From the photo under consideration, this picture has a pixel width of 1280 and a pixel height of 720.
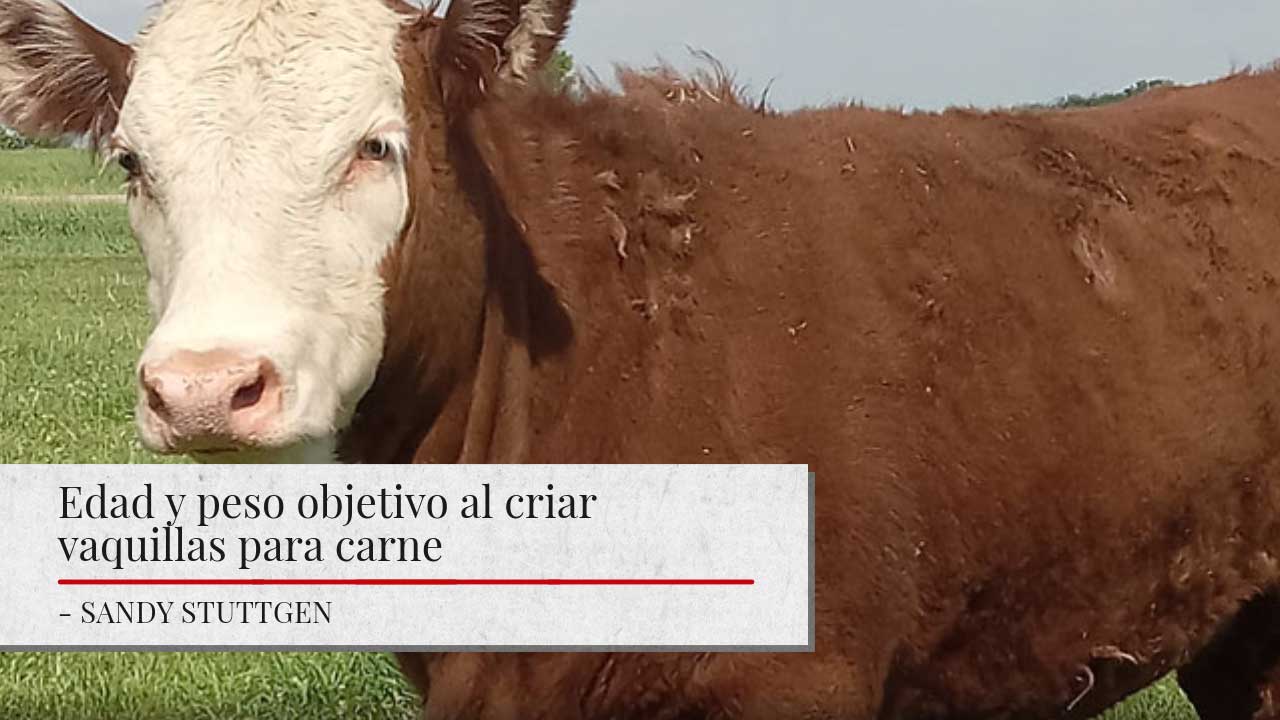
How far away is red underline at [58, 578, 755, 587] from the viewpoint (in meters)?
3.49

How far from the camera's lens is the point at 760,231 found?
394 centimetres

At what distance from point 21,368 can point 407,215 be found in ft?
34.0

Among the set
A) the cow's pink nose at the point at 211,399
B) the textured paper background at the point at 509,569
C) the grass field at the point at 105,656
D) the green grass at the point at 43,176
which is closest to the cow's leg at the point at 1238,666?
the grass field at the point at 105,656

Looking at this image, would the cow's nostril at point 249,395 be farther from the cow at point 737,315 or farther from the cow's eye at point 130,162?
the cow's eye at point 130,162

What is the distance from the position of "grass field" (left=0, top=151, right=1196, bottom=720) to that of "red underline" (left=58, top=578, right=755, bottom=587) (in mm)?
952

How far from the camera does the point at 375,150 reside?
3326 millimetres

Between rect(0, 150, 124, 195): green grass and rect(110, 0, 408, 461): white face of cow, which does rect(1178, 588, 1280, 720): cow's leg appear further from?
rect(0, 150, 124, 195): green grass

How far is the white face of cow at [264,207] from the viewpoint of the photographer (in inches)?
116

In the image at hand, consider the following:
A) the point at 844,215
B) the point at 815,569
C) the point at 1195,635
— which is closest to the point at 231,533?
the point at 815,569

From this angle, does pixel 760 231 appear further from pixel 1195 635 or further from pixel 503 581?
pixel 1195 635

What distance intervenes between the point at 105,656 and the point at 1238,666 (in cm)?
364

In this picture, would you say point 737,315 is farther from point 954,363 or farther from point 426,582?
point 426,582

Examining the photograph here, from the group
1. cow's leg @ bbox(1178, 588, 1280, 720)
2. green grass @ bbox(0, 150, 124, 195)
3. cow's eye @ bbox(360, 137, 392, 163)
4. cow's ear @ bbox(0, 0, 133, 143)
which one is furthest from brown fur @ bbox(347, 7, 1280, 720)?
green grass @ bbox(0, 150, 124, 195)

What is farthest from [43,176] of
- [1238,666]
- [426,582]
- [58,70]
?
[426,582]
